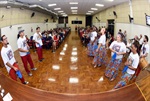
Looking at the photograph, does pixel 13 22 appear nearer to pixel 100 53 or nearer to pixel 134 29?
pixel 100 53

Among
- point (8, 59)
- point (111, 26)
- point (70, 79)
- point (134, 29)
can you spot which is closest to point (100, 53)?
point (70, 79)

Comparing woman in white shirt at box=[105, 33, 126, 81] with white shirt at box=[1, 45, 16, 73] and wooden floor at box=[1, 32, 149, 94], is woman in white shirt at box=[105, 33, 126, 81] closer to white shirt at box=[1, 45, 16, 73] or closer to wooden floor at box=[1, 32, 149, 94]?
wooden floor at box=[1, 32, 149, 94]

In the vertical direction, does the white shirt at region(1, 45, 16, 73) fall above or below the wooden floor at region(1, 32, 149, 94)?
above

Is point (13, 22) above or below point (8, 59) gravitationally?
above

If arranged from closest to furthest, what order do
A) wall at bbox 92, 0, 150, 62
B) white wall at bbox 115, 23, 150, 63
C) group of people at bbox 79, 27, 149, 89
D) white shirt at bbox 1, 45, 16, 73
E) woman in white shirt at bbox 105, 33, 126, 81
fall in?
group of people at bbox 79, 27, 149, 89
white shirt at bbox 1, 45, 16, 73
woman in white shirt at bbox 105, 33, 126, 81
white wall at bbox 115, 23, 150, 63
wall at bbox 92, 0, 150, 62

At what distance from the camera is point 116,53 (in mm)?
4418

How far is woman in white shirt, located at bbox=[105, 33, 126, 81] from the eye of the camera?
4398mm

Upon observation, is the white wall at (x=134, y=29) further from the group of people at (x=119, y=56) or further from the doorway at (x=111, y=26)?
the doorway at (x=111, y=26)

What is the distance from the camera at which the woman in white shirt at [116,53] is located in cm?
440

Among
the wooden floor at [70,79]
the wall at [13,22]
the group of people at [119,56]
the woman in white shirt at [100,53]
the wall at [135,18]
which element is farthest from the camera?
the wall at [13,22]

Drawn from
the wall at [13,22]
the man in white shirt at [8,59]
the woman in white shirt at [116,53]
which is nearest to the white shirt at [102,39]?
the woman in white shirt at [116,53]

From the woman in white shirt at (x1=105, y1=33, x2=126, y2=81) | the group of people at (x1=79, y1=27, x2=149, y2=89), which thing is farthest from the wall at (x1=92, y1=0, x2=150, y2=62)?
the woman in white shirt at (x1=105, y1=33, x2=126, y2=81)

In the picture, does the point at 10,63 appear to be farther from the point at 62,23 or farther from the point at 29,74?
the point at 62,23

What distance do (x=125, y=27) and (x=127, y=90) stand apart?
390 inches
